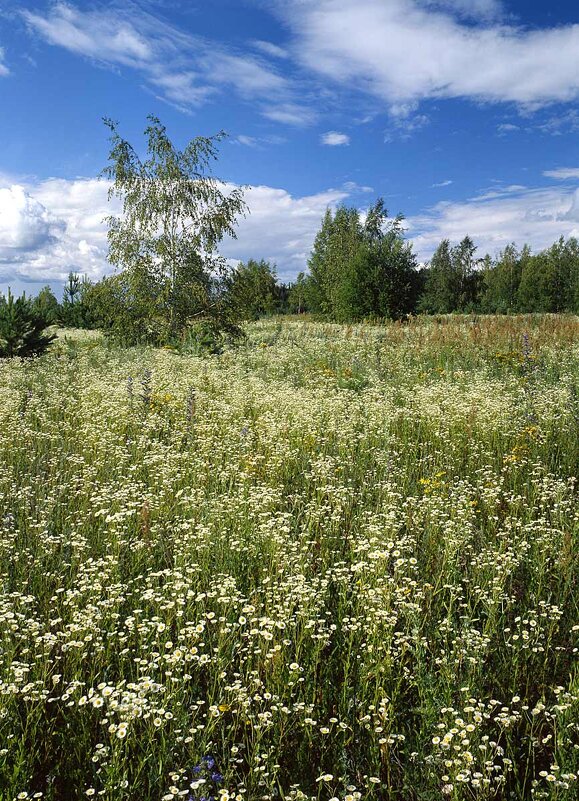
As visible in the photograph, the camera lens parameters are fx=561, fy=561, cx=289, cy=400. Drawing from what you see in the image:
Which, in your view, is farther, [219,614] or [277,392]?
[277,392]

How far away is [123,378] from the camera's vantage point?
38.0 ft

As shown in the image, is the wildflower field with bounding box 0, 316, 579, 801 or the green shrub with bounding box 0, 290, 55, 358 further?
the green shrub with bounding box 0, 290, 55, 358

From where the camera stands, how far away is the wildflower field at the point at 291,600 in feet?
8.12

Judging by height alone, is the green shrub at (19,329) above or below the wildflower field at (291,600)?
above

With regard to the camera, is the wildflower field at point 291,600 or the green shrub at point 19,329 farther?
the green shrub at point 19,329

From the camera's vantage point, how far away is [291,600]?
338 cm

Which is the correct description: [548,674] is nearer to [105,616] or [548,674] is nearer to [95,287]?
[105,616]

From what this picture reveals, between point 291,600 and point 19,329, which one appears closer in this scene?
point 291,600

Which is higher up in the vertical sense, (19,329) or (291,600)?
(19,329)

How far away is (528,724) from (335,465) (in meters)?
3.78

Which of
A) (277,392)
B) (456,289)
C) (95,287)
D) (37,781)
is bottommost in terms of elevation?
(37,781)

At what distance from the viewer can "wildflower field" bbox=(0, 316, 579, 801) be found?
2.47 meters

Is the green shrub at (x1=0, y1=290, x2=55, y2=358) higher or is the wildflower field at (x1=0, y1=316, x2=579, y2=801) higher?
the green shrub at (x1=0, y1=290, x2=55, y2=358)

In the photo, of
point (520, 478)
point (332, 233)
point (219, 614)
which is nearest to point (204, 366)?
point (520, 478)
